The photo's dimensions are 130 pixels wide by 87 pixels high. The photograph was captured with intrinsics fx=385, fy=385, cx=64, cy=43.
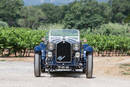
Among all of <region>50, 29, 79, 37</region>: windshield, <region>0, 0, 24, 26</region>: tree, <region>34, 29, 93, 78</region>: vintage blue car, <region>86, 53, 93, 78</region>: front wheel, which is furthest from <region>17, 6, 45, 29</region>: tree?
<region>86, 53, 93, 78</region>: front wheel

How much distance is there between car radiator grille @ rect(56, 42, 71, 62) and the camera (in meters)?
13.7

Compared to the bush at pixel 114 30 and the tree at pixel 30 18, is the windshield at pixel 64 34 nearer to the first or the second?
the bush at pixel 114 30

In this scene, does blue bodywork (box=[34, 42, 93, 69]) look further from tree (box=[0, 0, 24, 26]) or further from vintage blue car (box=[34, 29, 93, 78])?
tree (box=[0, 0, 24, 26])

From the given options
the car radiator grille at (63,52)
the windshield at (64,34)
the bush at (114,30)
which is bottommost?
the car radiator grille at (63,52)

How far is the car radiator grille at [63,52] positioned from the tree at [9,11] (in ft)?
264

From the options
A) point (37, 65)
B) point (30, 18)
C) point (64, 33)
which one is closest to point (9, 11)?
point (30, 18)

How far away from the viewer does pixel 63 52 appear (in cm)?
1373

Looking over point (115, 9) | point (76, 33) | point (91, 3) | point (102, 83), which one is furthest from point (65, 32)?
point (115, 9)

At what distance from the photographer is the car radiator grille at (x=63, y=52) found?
13.7 meters

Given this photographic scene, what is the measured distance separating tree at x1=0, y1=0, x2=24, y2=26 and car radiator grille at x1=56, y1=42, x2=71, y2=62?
80.6m

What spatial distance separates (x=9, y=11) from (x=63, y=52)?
82882 mm

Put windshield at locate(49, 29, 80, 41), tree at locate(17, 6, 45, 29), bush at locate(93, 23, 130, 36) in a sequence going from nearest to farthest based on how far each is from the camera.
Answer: windshield at locate(49, 29, 80, 41), bush at locate(93, 23, 130, 36), tree at locate(17, 6, 45, 29)

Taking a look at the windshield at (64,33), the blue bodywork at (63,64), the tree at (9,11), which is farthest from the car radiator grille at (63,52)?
the tree at (9,11)

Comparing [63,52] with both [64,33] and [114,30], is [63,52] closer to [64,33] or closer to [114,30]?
[64,33]
